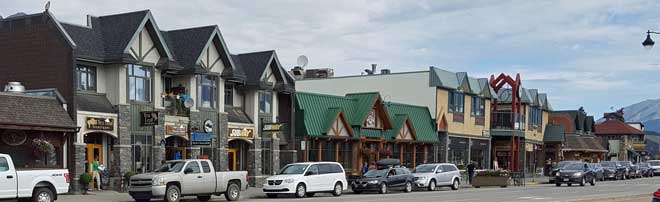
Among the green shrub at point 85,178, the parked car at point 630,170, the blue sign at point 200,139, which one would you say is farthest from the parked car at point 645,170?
the green shrub at point 85,178

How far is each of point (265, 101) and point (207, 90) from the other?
469 centimetres

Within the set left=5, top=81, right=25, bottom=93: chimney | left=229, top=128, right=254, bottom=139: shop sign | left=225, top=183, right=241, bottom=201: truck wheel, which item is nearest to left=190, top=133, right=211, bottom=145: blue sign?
left=229, top=128, right=254, bottom=139: shop sign

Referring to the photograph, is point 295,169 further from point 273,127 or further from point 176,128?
point 273,127

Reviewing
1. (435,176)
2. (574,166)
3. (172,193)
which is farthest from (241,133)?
(574,166)

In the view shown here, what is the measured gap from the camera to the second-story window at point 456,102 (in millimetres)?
58575

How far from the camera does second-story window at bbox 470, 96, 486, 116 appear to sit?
203 ft

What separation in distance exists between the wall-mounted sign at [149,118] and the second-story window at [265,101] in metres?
8.63

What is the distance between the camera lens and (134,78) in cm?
3478

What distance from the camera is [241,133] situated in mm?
40781

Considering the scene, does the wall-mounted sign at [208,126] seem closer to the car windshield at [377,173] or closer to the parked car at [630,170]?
the car windshield at [377,173]

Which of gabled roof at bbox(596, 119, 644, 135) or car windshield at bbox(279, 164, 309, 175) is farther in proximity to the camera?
gabled roof at bbox(596, 119, 644, 135)

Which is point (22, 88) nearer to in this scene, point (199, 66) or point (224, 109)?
point (199, 66)

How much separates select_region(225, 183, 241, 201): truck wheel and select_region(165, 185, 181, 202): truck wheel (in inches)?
90.9

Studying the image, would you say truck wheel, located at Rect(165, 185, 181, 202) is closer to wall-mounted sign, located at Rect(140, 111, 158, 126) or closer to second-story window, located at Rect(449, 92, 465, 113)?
wall-mounted sign, located at Rect(140, 111, 158, 126)
